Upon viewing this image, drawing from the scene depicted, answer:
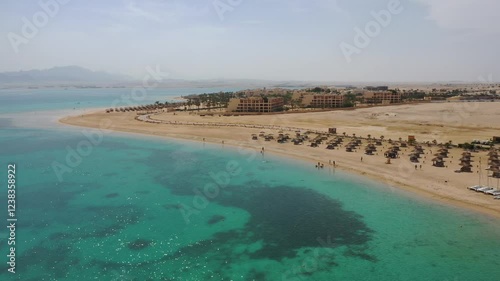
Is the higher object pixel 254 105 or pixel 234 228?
pixel 254 105

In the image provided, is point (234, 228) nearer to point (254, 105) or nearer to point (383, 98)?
point (254, 105)

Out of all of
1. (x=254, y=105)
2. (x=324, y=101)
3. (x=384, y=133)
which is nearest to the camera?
(x=384, y=133)

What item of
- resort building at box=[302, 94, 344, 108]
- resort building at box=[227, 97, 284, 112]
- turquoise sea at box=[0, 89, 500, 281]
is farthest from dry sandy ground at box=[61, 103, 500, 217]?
resort building at box=[302, 94, 344, 108]

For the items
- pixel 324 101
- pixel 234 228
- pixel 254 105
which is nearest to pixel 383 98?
pixel 324 101

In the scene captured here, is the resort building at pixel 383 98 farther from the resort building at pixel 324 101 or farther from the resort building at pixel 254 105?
the resort building at pixel 254 105

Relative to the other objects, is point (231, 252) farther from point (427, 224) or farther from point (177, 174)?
point (177, 174)

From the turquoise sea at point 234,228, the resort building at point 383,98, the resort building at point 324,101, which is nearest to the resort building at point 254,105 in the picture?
the resort building at point 324,101

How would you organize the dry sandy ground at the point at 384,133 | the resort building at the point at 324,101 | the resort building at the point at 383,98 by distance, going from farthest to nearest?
the resort building at the point at 383,98 → the resort building at the point at 324,101 → the dry sandy ground at the point at 384,133
